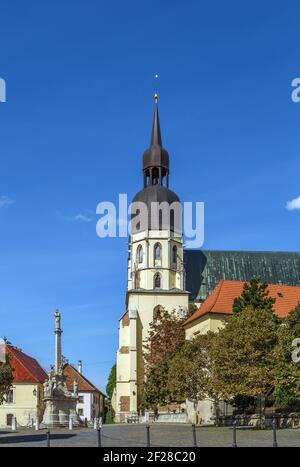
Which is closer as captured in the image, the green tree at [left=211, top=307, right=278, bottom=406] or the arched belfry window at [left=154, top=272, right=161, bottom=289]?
the green tree at [left=211, top=307, right=278, bottom=406]

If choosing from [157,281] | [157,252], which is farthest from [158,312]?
[157,252]

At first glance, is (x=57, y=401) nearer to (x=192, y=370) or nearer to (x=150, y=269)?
(x=192, y=370)

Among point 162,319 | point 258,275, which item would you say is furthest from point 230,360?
point 258,275

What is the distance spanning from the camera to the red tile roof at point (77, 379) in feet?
288

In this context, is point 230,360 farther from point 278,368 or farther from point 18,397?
point 18,397

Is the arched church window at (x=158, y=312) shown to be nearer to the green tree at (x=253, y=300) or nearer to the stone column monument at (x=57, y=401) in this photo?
the green tree at (x=253, y=300)

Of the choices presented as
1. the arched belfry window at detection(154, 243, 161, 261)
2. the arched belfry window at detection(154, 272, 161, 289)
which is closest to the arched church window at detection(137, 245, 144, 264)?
the arched belfry window at detection(154, 243, 161, 261)

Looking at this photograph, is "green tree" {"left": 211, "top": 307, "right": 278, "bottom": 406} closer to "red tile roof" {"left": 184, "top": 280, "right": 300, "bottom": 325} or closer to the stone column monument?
the stone column monument

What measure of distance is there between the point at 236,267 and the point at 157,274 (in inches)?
452

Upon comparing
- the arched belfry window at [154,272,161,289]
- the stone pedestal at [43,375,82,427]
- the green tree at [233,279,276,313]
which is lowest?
the stone pedestal at [43,375,82,427]

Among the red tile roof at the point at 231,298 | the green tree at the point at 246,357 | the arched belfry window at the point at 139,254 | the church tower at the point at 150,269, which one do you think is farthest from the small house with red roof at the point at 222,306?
the green tree at the point at 246,357

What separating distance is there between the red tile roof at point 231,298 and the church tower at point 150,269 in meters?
10.8

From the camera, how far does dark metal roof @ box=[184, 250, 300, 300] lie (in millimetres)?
83250

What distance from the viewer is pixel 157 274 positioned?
3113 inches
